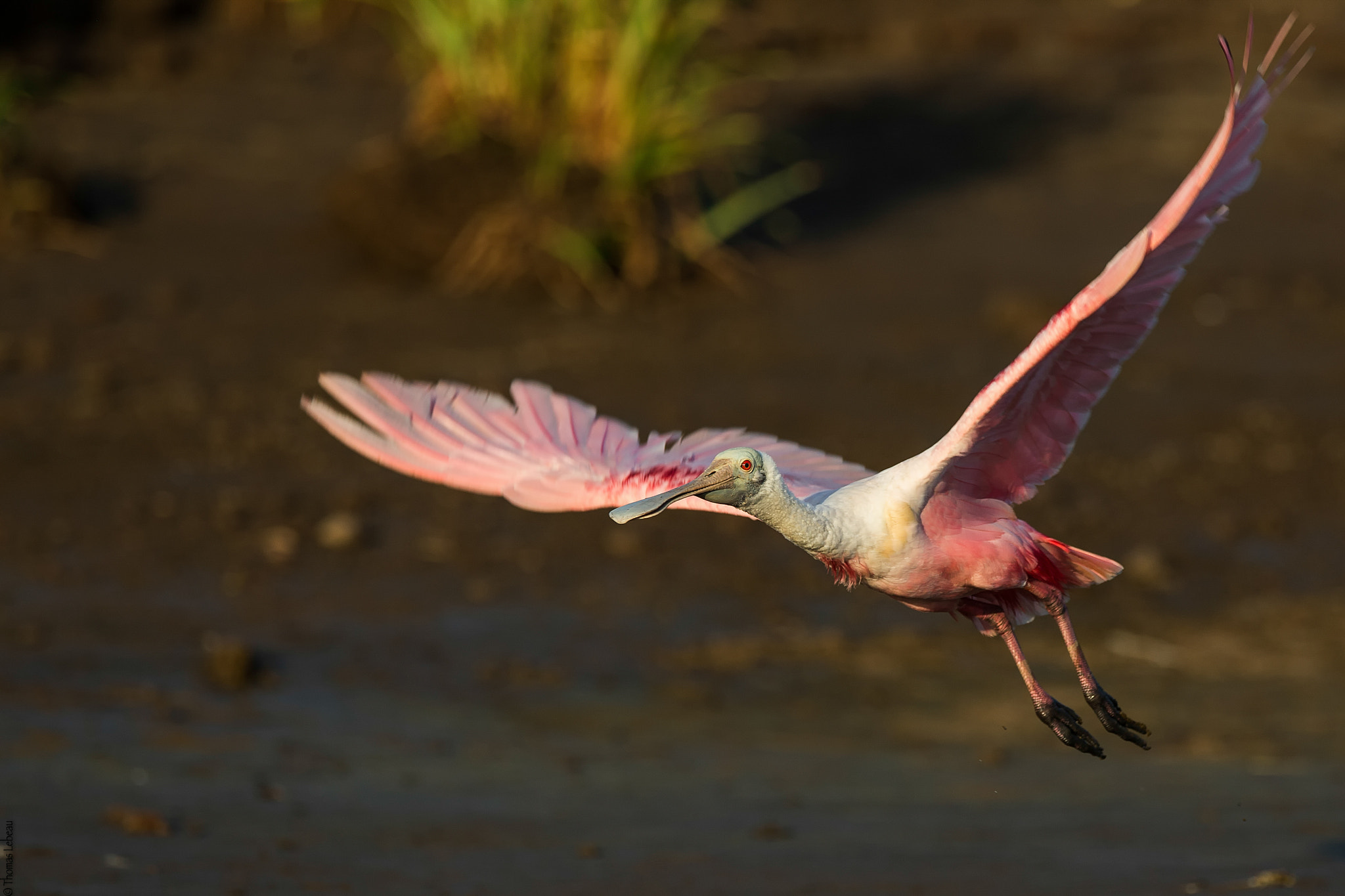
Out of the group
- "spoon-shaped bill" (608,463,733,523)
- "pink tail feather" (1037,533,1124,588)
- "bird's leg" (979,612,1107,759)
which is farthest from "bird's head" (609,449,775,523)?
"bird's leg" (979,612,1107,759)

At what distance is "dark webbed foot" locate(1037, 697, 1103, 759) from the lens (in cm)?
613

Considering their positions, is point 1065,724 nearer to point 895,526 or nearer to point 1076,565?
point 1076,565

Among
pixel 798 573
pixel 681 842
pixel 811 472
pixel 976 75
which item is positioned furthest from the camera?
pixel 976 75

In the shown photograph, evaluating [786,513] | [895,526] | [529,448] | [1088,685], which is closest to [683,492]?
[786,513]

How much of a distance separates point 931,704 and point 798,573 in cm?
138

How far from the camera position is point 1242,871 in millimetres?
6797

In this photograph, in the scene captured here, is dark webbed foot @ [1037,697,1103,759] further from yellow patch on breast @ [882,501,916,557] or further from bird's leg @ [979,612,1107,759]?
yellow patch on breast @ [882,501,916,557]

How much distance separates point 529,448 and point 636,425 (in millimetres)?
4603

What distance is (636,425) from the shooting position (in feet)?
36.1

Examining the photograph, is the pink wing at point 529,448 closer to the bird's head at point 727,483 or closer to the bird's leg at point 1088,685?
the bird's head at point 727,483

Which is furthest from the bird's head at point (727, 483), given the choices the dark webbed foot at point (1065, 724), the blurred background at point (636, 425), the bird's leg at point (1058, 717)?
the blurred background at point (636, 425)

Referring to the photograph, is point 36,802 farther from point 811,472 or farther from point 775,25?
point 775,25

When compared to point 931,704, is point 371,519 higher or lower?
higher

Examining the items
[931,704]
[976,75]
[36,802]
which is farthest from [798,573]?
[976,75]
